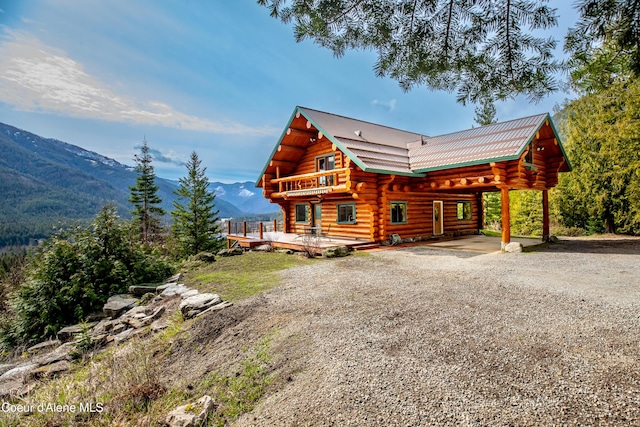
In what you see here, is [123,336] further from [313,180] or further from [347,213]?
[313,180]

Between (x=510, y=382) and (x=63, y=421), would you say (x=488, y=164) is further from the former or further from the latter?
(x=63, y=421)

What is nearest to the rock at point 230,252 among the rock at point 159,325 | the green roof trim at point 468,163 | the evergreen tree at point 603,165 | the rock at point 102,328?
the rock at point 102,328

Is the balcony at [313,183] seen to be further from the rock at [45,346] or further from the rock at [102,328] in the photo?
the rock at [45,346]

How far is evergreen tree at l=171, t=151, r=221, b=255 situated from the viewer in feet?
77.9

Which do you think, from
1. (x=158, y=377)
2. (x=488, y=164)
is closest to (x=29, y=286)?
(x=158, y=377)

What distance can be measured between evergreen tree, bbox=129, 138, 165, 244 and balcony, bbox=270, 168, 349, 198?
1825 cm

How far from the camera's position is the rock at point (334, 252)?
11422 mm

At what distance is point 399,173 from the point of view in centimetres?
1315

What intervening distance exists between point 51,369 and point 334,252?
8274 millimetres

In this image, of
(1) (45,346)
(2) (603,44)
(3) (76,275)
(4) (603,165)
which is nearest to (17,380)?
(1) (45,346)

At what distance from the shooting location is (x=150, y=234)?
30.0 m

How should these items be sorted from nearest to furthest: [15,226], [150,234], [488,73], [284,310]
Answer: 1. [488,73]
2. [284,310]
3. [150,234]
4. [15,226]

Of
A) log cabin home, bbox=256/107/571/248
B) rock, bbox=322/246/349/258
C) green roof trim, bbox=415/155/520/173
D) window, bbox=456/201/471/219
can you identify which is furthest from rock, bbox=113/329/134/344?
window, bbox=456/201/471/219

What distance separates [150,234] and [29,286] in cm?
2322
